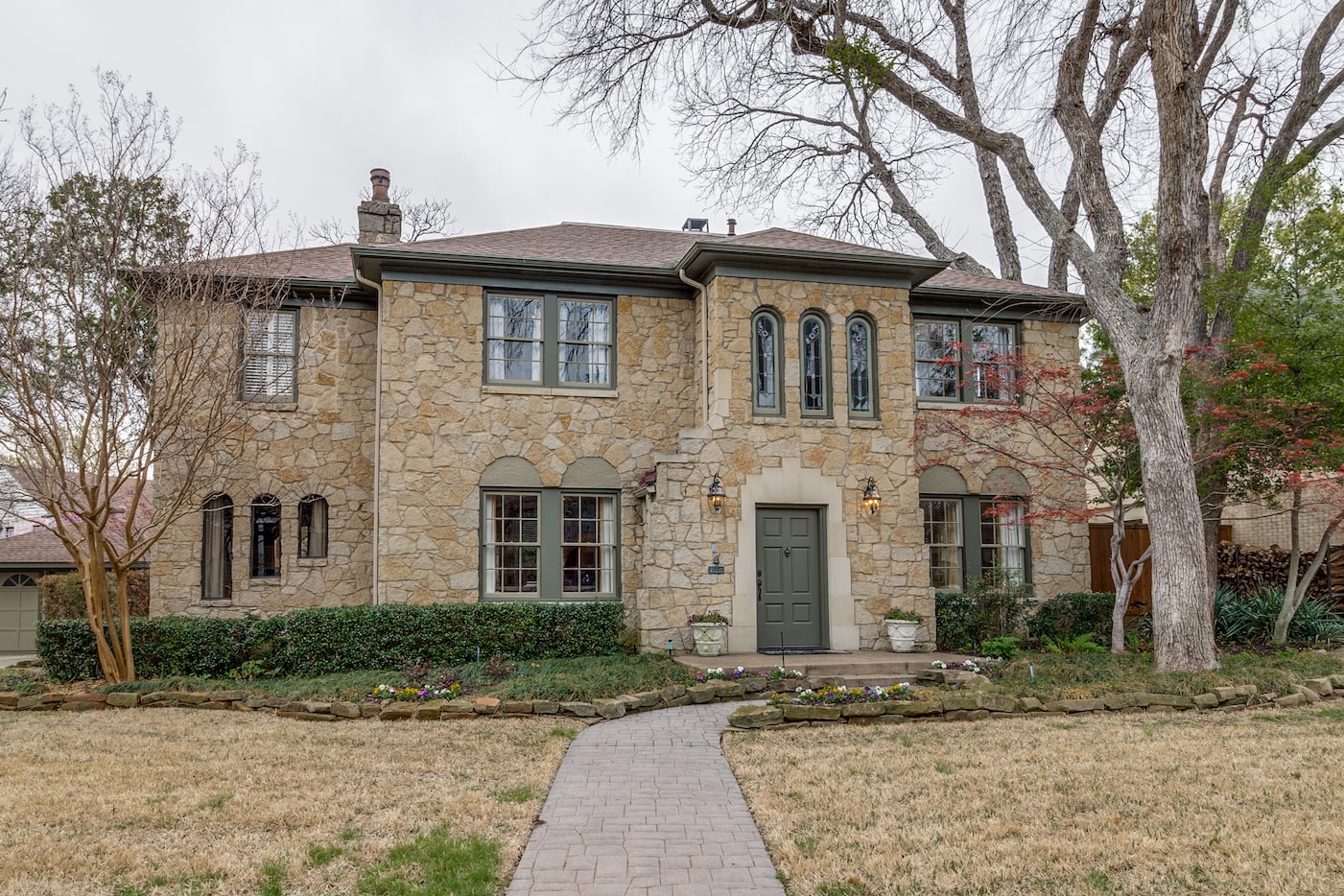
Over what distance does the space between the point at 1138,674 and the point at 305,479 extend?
10.5 m

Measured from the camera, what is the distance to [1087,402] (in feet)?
42.8

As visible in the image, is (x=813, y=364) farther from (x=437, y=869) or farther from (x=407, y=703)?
(x=437, y=869)

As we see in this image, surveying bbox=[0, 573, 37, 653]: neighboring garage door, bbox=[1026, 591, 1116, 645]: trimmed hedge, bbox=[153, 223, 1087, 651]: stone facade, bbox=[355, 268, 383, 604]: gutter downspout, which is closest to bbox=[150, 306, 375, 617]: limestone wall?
bbox=[153, 223, 1087, 651]: stone facade

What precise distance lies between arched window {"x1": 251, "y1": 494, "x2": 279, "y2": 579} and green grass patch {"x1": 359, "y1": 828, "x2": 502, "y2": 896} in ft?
30.8

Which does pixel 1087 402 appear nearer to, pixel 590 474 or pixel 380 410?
pixel 590 474

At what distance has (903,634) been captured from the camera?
12.6 meters

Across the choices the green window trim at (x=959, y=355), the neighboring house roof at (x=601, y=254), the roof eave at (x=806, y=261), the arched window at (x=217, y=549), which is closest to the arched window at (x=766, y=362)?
the roof eave at (x=806, y=261)

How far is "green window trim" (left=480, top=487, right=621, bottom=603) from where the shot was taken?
13.5 m

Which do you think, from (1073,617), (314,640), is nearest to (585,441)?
(314,640)

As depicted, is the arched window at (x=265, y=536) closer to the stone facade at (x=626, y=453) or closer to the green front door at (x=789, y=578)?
the stone facade at (x=626, y=453)

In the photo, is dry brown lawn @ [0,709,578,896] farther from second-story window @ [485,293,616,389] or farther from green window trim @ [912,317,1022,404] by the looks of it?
green window trim @ [912,317,1022,404]

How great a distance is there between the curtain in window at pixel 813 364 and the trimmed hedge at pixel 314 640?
461 centimetres

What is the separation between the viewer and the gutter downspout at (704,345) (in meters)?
13.2

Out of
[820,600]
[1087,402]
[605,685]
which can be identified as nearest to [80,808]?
[605,685]
